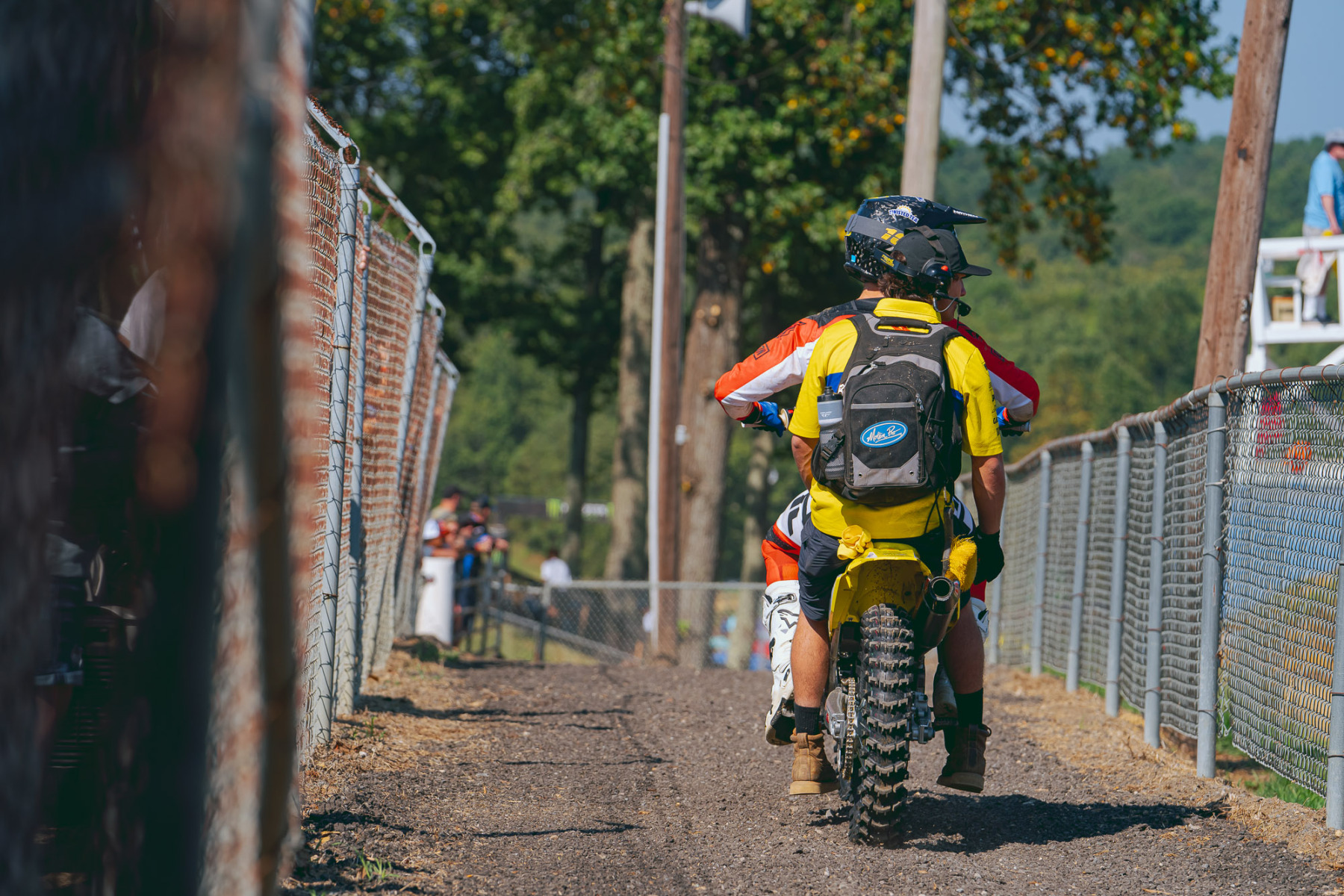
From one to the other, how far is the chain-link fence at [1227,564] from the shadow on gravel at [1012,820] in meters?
0.56

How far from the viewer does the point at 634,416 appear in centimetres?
2777

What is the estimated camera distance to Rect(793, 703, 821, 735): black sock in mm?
4516

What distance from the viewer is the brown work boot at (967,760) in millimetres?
4516

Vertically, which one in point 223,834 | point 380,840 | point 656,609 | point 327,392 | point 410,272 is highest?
point 410,272

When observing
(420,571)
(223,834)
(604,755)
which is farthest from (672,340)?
(223,834)

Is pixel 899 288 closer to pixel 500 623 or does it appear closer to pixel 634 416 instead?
pixel 500 623

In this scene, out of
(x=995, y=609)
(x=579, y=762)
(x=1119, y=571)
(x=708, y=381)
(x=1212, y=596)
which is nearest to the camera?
(x=579, y=762)

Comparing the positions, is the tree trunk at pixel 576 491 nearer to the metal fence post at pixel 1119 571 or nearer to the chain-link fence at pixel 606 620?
the chain-link fence at pixel 606 620

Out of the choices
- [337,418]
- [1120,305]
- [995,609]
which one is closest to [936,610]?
[337,418]

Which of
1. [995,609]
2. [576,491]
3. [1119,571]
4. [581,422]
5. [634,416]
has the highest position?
[634,416]

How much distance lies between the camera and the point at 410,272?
7.38m

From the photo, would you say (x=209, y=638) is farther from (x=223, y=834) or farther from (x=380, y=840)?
(x=380, y=840)

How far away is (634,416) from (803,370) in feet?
76.0

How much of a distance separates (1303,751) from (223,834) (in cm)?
422
